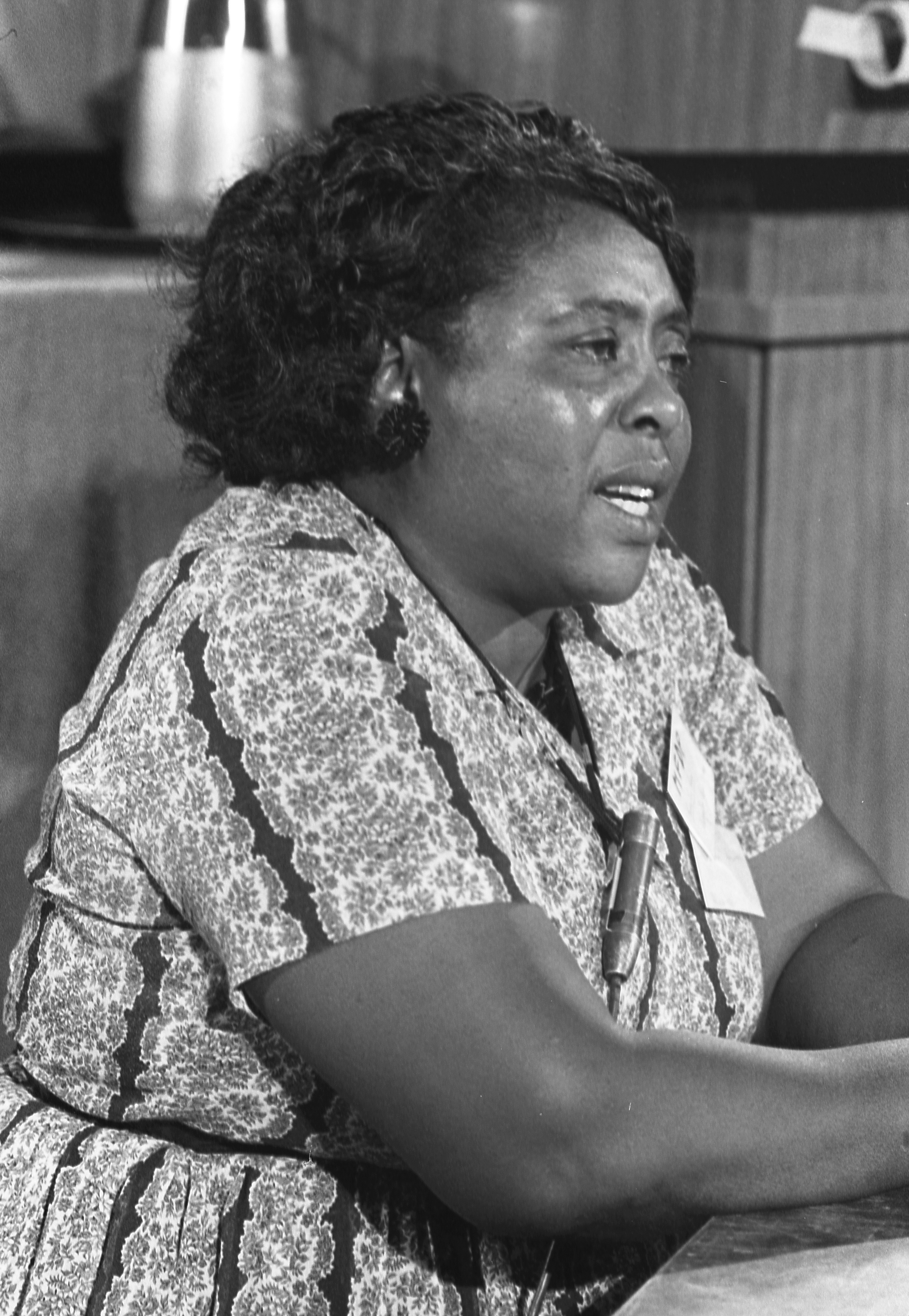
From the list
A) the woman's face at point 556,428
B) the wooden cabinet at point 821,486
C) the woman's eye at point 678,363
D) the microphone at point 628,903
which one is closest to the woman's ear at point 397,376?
the woman's face at point 556,428

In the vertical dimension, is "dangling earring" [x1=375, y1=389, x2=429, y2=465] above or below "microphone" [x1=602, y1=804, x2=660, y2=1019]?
above

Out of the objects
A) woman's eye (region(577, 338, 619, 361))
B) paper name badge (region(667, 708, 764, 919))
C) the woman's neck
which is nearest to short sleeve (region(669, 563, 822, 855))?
paper name badge (region(667, 708, 764, 919))

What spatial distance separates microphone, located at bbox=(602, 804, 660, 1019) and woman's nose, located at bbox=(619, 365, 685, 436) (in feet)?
1.01

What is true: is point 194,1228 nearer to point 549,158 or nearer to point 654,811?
point 654,811

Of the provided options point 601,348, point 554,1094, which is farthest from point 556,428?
point 554,1094

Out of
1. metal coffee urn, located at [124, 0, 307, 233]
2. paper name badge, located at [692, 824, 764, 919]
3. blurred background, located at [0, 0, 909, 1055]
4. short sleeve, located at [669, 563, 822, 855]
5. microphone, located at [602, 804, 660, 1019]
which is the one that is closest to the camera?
microphone, located at [602, 804, 660, 1019]

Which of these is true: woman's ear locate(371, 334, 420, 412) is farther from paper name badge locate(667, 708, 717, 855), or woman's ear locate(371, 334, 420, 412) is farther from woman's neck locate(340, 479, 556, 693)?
paper name badge locate(667, 708, 717, 855)

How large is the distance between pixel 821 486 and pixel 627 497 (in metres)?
0.77

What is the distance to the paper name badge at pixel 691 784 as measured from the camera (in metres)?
1.55

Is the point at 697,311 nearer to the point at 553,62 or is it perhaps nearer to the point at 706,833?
the point at 553,62

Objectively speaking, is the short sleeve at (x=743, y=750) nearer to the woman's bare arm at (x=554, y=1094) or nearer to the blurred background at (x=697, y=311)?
the blurred background at (x=697, y=311)

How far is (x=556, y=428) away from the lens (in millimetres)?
1364

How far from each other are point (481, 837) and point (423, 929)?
8cm

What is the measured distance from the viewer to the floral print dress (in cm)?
117
